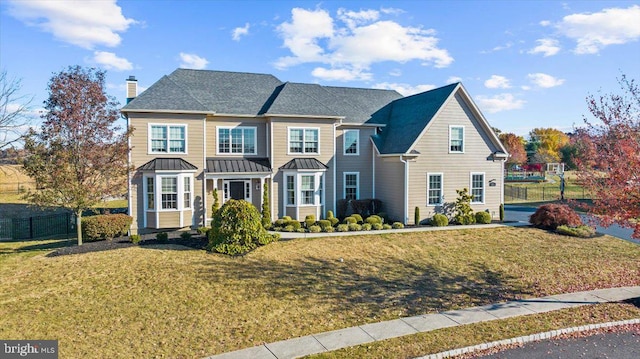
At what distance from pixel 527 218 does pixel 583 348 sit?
60.8 feet

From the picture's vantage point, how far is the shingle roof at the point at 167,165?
19.3 metres

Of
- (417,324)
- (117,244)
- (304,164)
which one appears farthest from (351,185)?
(417,324)

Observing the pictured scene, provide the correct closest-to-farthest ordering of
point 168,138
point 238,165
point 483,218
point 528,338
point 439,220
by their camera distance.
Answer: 1. point 528,338
2. point 168,138
3. point 439,220
4. point 238,165
5. point 483,218

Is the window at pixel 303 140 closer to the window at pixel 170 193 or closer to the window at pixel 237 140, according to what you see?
the window at pixel 237 140

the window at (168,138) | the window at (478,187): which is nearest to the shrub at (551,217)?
the window at (478,187)

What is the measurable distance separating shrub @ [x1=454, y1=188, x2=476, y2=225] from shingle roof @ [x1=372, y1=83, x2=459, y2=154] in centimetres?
472

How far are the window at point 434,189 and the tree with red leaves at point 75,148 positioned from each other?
17.0m

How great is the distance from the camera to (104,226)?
57.1ft

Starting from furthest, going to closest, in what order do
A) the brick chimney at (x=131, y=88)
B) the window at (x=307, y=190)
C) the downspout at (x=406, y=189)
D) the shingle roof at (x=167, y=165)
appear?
1. the brick chimney at (x=131, y=88)
2. the window at (x=307, y=190)
3. the downspout at (x=406, y=189)
4. the shingle roof at (x=167, y=165)

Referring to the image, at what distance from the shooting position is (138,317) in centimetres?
1005

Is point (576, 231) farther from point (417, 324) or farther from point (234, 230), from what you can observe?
point (234, 230)

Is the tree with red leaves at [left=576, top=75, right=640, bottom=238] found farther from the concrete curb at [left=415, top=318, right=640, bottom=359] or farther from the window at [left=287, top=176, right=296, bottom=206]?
the window at [left=287, top=176, right=296, bottom=206]

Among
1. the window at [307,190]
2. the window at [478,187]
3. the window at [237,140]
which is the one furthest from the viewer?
the window at [478,187]

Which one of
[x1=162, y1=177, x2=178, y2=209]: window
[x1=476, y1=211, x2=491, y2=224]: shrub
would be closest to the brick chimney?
[x1=162, y1=177, x2=178, y2=209]: window
